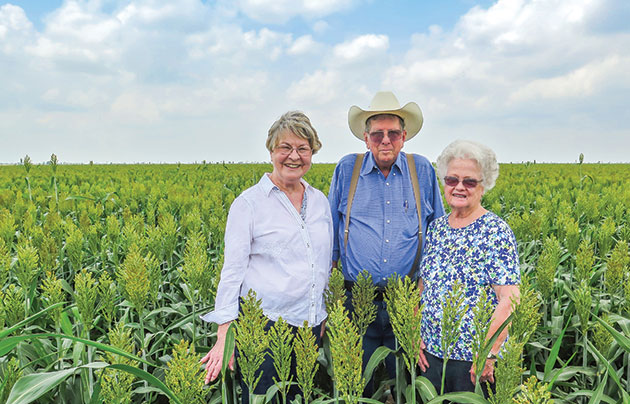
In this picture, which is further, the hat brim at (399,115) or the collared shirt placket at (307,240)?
the hat brim at (399,115)

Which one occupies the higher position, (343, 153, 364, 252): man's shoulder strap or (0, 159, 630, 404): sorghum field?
(343, 153, 364, 252): man's shoulder strap

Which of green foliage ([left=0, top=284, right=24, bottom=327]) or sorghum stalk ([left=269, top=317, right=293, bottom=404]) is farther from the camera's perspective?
green foliage ([left=0, top=284, right=24, bottom=327])

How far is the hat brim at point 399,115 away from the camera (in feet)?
9.70

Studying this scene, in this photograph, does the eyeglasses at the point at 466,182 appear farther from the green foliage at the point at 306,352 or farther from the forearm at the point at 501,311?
the green foliage at the point at 306,352

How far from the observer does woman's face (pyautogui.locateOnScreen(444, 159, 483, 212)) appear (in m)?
2.26

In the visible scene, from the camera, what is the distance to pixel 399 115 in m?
2.91

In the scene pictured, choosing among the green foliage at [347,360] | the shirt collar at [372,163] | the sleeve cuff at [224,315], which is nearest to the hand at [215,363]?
the sleeve cuff at [224,315]

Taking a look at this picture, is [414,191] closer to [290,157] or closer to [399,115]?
[399,115]

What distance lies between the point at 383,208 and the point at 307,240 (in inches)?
26.4

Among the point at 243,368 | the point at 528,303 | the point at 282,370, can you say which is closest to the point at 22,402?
the point at 243,368

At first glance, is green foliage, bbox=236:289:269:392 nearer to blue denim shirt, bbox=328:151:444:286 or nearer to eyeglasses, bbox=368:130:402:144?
blue denim shirt, bbox=328:151:444:286

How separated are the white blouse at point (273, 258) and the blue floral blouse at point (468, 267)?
604 millimetres

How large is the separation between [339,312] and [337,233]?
1742mm

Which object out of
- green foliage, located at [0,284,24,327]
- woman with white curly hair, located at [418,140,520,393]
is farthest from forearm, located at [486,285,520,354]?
green foliage, located at [0,284,24,327]
